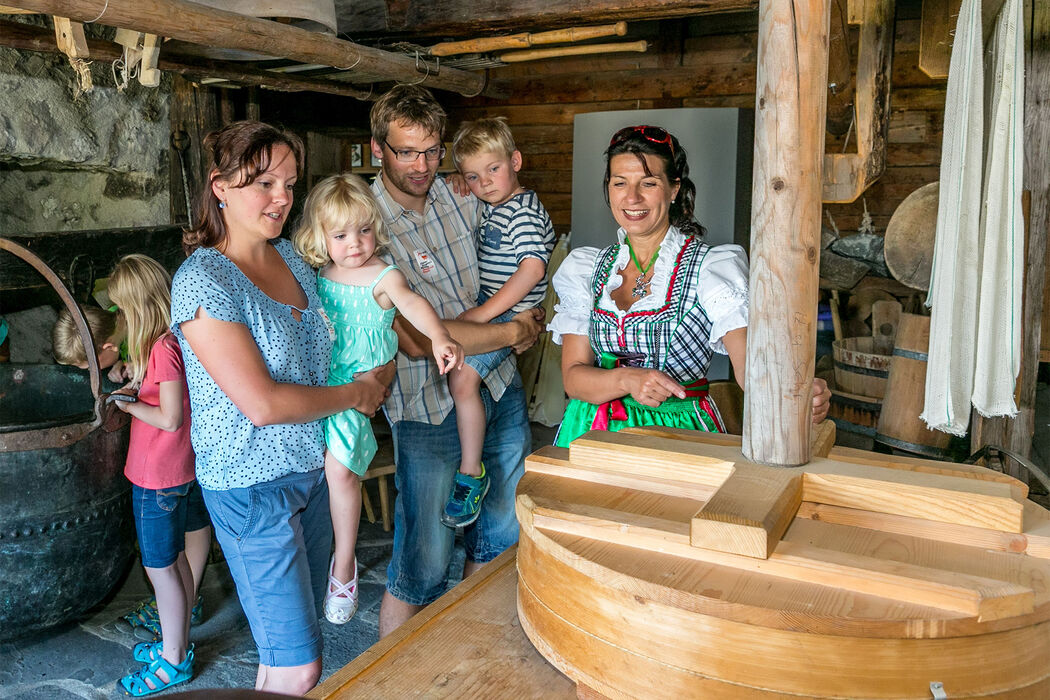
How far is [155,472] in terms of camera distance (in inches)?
120

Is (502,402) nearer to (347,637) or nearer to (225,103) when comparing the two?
(347,637)

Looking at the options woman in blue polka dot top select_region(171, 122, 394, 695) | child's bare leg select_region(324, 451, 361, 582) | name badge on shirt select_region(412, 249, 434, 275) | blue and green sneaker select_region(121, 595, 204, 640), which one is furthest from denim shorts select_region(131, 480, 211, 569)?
name badge on shirt select_region(412, 249, 434, 275)

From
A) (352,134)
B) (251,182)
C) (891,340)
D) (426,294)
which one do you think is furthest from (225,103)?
(891,340)

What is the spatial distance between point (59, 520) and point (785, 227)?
9.56 ft

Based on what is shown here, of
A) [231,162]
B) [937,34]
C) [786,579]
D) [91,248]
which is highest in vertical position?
[937,34]

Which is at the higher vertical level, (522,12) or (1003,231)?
(522,12)

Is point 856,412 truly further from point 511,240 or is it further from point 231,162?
point 231,162

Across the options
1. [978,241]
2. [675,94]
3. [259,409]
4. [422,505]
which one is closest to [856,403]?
[978,241]

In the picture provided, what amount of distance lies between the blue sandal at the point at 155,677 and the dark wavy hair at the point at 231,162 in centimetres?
179

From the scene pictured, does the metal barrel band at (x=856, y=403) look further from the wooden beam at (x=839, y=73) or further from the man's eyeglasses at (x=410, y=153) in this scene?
the man's eyeglasses at (x=410, y=153)

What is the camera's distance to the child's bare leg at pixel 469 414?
108 inches

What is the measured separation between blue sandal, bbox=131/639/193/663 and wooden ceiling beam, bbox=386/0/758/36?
279 cm

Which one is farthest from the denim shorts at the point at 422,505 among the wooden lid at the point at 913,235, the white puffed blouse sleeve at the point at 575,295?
the wooden lid at the point at 913,235

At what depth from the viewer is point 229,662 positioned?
335 centimetres
